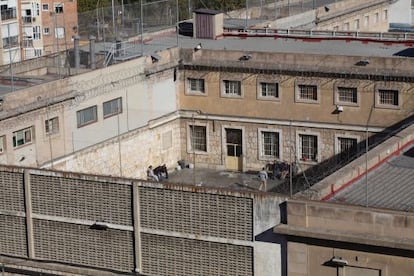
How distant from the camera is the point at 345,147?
181 ft

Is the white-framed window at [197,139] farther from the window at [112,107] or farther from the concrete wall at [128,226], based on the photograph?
the concrete wall at [128,226]

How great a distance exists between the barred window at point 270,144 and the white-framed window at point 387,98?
5359 millimetres

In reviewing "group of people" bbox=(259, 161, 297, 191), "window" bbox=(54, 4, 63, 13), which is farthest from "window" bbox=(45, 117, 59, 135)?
"window" bbox=(54, 4, 63, 13)

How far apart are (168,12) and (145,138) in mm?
12660

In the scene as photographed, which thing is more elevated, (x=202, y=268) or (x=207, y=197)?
(x=207, y=197)

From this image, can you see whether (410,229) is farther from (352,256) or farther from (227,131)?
(227,131)

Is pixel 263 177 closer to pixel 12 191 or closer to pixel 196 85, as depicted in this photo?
pixel 196 85

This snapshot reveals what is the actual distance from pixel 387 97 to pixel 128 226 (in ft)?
68.1

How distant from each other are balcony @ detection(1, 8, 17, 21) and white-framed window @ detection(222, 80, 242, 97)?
43465mm

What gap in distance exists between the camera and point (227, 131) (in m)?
57.7

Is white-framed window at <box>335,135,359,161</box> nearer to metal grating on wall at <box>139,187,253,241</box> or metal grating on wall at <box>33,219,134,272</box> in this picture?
metal grating on wall at <box>33,219,134,272</box>

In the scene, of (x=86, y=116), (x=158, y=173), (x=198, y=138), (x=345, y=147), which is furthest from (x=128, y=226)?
(x=198, y=138)

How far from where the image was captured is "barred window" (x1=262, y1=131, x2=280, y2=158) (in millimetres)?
56469

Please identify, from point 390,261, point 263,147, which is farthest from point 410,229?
point 263,147
